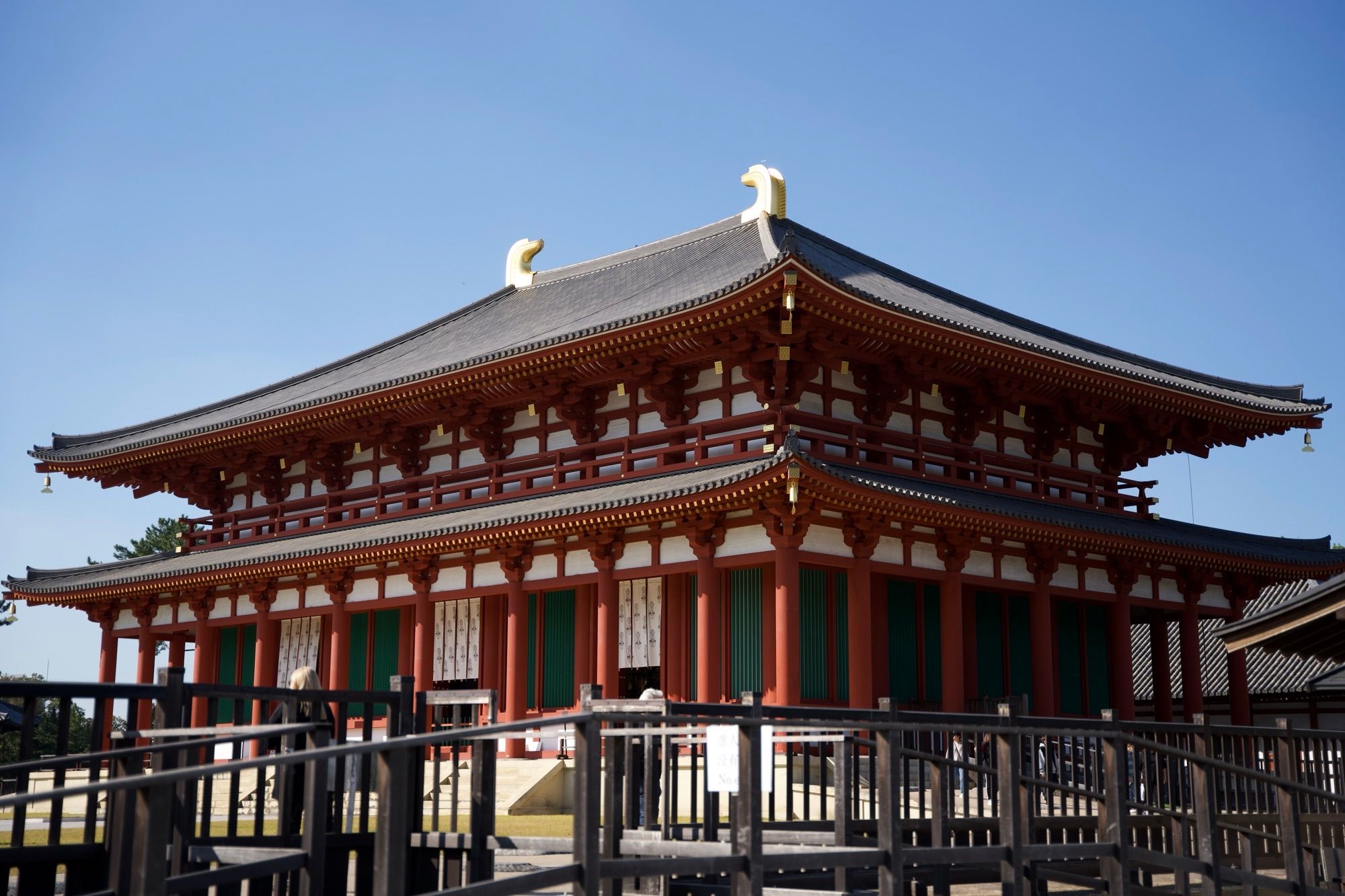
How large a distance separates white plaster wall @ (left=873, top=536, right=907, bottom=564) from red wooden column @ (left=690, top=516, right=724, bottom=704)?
2550mm

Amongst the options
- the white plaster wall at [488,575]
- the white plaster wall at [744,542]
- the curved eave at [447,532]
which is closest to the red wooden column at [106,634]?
the curved eave at [447,532]

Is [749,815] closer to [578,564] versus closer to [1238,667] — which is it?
[578,564]

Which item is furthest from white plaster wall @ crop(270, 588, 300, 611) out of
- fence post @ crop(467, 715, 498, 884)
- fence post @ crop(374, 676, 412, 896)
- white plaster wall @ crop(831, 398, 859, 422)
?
fence post @ crop(374, 676, 412, 896)

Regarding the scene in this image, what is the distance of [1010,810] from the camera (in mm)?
8977

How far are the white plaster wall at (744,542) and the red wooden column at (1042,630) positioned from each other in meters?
5.67

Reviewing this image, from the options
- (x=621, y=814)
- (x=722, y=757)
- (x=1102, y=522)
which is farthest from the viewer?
(x=1102, y=522)

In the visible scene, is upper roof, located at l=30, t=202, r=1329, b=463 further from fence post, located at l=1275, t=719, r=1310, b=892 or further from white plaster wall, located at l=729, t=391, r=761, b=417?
fence post, located at l=1275, t=719, r=1310, b=892

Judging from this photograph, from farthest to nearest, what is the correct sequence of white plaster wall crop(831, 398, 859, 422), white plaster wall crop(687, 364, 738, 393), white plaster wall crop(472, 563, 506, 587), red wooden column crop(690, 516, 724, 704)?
white plaster wall crop(472, 563, 506, 587) → white plaster wall crop(687, 364, 738, 393) → white plaster wall crop(831, 398, 859, 422) → red wooden column crop(690, 516, 724, 704)

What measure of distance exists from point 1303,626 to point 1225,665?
26.9 metres

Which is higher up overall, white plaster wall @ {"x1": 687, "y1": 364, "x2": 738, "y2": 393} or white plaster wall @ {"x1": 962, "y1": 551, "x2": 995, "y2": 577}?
white plaster wall @ {"x1": 687, "y1": 364, "x2": 738, "y2": 393}

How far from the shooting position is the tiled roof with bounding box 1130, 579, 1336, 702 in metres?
32.9

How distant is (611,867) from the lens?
666cm

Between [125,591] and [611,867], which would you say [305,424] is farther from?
[611,867]

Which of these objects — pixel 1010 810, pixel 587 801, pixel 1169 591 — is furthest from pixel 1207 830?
pixel 1169 591
